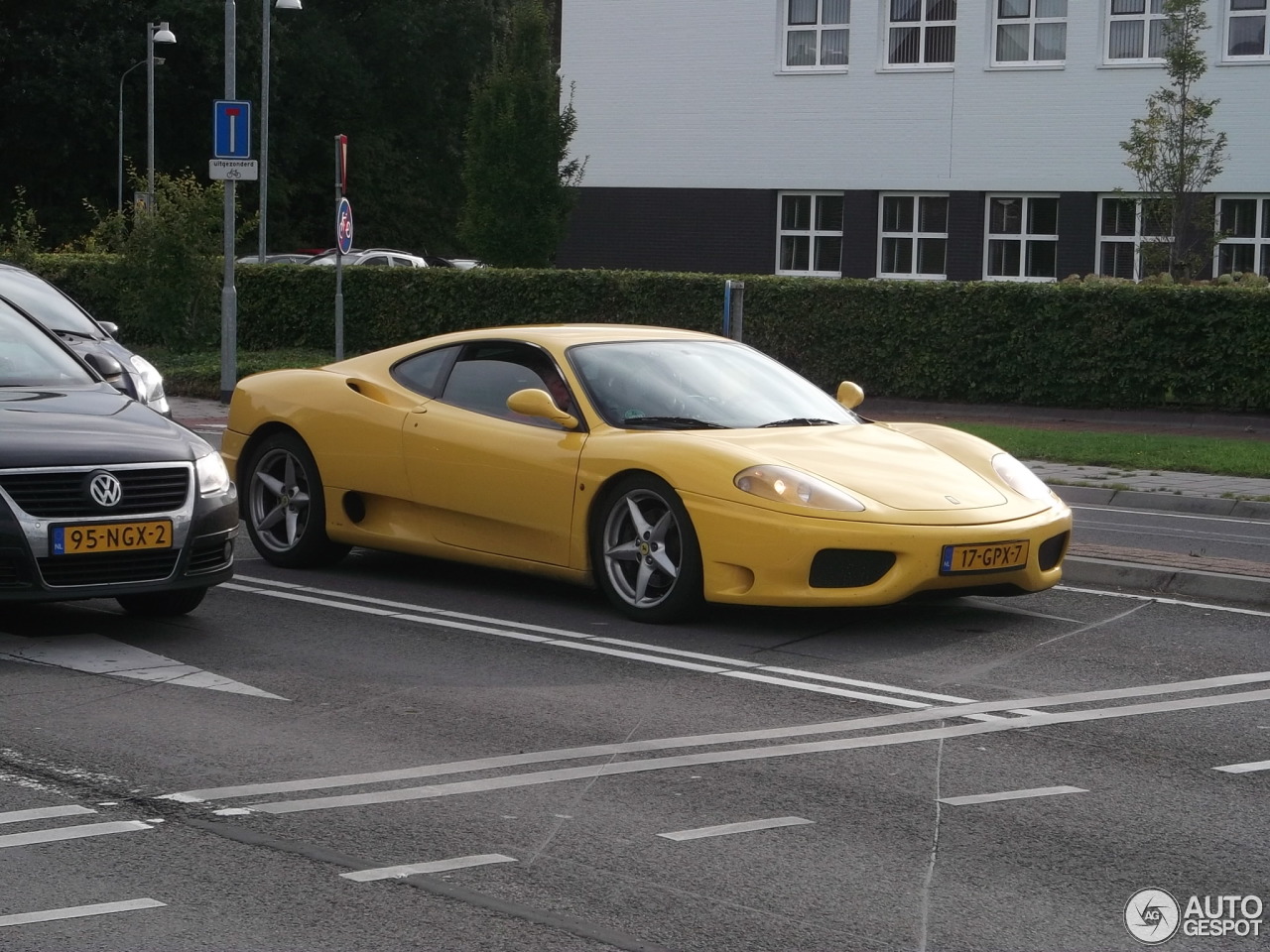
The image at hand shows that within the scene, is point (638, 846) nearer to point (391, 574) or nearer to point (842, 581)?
point (842, 581)

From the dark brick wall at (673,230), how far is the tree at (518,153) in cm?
291

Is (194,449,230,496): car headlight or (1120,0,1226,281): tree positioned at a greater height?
(1120,0,1226,281): tree

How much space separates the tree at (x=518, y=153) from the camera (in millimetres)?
33906

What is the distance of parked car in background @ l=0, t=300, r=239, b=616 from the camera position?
7184 millimetres

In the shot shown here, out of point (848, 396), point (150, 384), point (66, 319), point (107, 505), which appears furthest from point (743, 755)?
point (66, 319)

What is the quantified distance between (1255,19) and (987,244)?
6097 mm

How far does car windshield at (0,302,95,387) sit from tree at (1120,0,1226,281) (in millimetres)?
23641

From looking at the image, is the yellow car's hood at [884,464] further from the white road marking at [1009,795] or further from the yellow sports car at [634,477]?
the white road marking at [1009,795]

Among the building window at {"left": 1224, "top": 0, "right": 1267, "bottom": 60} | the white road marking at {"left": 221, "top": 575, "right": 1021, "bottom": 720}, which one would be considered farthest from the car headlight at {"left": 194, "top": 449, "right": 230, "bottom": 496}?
the building window at {"left": 1224, "top": 0, "right": 1267, "bottom": 60}

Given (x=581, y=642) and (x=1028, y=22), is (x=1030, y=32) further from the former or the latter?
(x=581, y=642)

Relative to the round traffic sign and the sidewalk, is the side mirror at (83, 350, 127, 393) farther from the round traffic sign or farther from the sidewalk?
the round traffic sign

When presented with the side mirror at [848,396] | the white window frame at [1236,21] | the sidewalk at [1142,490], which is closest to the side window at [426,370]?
the side mirror at [848,396]

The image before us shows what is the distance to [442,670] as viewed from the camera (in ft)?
23.9

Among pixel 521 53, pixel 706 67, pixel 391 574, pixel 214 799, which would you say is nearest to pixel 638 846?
pixel 214 799
